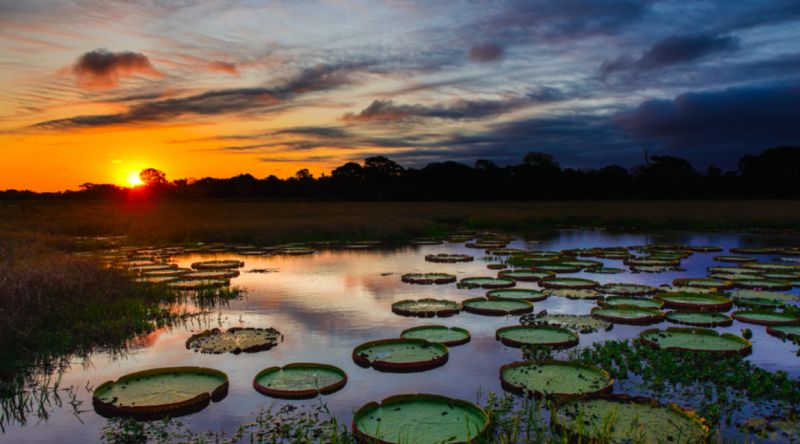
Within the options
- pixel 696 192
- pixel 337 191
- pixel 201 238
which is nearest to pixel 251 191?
pixel 337 191

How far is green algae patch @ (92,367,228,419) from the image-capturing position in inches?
241

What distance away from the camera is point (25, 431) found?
19.0 feet

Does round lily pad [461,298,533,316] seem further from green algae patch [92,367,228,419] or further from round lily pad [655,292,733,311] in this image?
green algae patch [92,367,228,419]

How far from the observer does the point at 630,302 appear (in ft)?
38.4

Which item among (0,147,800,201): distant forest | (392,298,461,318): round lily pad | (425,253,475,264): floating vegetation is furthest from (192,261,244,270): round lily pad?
(0,147,800,201): distant forest

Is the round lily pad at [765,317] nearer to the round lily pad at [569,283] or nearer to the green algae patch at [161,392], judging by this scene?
the round lily pad at [569,283]

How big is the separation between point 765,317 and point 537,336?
180 inches

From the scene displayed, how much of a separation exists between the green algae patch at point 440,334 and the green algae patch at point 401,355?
0.39m

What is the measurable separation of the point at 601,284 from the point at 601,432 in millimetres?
9496

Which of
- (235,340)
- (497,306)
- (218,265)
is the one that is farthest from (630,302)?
(218,265)

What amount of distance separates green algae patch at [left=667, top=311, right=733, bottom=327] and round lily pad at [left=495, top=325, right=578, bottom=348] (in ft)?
8.07

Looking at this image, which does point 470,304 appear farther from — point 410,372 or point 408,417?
point 408,417

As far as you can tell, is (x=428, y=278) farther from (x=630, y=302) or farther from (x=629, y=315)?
(x=629, y=315)

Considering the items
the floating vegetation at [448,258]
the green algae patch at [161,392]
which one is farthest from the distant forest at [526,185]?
the green algae patch at [161,392]
